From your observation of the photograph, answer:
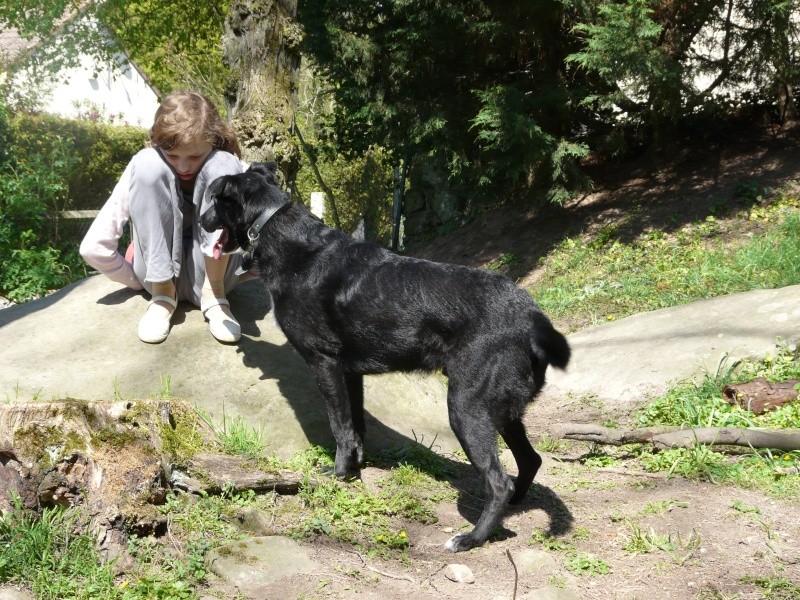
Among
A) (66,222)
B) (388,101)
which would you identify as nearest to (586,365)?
(388,101)

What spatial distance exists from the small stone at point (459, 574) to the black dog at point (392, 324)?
255 millimetres

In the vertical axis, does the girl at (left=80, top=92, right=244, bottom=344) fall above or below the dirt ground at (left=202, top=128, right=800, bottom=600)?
above

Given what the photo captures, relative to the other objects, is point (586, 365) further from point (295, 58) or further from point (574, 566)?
point (295, 58)

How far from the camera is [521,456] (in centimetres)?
418

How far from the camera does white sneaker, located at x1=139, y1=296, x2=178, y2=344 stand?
4871mm

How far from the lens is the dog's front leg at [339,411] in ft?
13.6

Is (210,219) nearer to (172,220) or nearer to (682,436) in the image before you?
(172,220)

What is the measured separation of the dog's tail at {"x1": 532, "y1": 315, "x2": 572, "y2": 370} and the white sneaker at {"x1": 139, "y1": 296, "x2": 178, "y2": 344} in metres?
2.48

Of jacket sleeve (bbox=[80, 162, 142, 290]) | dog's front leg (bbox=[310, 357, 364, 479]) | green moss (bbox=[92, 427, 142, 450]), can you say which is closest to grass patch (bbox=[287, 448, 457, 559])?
dog's front leg (bbox=[310, 357, 364, 479])

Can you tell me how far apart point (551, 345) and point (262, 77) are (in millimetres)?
4316

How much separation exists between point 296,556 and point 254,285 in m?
2.78

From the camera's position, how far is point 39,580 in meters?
2.91

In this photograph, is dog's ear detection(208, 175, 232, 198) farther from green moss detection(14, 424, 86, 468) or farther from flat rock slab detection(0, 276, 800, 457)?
green moss detection(14, 424, 86, 468)

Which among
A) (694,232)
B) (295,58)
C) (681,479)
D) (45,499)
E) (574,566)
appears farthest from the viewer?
(694,232)
